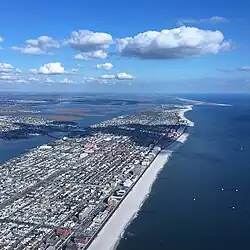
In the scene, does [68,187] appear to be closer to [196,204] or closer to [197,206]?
[196,204]

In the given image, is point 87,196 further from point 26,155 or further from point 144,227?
point 26,155

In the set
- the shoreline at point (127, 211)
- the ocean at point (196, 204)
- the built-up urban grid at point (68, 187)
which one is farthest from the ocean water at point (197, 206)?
the built-up urban grid at point (68, 187)

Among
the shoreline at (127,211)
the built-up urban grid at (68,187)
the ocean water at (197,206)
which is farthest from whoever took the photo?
the ocean water at (197,206)

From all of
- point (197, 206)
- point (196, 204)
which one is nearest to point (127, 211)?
point (197, 206)

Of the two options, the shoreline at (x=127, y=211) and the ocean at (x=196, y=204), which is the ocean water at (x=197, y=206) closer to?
the ocean at (x=196, y=204)

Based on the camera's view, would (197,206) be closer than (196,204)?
Yes
